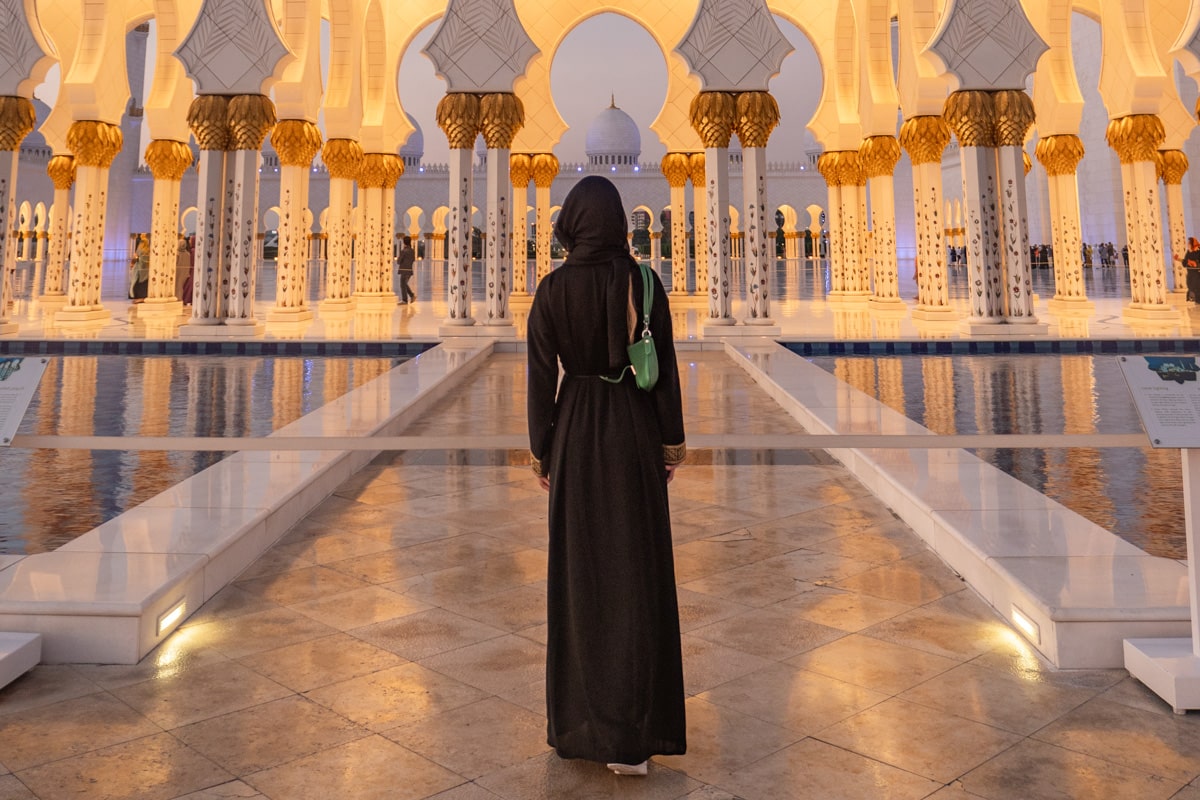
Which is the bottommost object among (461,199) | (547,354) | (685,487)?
(685,487)

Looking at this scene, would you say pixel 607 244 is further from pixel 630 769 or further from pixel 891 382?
pixel 891 382

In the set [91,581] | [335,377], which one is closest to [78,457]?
[91,581]

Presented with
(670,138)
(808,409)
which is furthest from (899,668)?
(670,138)

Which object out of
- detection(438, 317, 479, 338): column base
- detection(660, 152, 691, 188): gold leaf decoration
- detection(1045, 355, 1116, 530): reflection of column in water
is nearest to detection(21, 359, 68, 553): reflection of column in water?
detection(1045, 355, 1116, 530): reflection of column in water

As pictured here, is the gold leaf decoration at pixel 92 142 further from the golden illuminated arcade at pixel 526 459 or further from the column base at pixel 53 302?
the column base at pixel 53 302

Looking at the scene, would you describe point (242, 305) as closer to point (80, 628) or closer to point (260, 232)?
point (80, 628)

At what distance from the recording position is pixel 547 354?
1.68 meters

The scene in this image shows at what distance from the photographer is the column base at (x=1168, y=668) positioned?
171cm

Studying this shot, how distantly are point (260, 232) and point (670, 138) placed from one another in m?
23.1

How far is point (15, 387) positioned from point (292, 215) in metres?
8.58

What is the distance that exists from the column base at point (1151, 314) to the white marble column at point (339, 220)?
29.1 feet

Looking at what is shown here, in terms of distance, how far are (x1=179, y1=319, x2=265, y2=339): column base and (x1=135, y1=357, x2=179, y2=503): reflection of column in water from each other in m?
1.59

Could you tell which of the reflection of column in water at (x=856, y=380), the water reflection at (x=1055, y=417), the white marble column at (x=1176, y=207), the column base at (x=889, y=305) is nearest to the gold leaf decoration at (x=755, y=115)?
the water reflection at (x=1055, y=417)

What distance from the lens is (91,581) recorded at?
216cm
